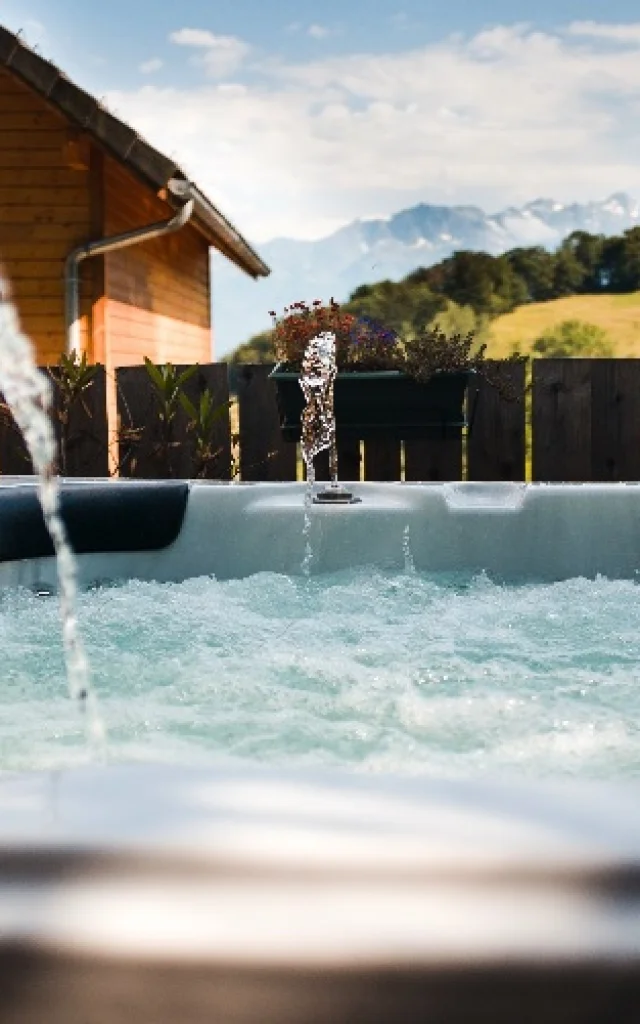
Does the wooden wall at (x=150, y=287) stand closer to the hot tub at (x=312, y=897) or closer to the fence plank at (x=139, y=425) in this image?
the fence plank at (x=139, y=425)

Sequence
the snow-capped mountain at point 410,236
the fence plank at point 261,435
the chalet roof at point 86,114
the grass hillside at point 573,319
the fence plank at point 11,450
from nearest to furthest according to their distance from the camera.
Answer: the fence plank at point 261,435
the fence plank at point 11,450
the chalet roof at point 86,114
the grass hillside at point 573,319
the snow-capped mountain at point 410,236

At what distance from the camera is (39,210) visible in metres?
8.44

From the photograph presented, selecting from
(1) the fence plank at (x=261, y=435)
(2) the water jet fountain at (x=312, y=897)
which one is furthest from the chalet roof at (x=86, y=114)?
(2) the water jet fountain at (x=312, y=897)

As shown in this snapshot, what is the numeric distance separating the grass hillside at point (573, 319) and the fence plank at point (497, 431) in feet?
71.4

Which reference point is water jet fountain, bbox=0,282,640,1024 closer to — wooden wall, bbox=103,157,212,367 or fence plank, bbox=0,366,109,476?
fence plank, bbox=0,366,109,476

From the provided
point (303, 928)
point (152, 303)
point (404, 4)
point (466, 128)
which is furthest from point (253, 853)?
point (466, 128)

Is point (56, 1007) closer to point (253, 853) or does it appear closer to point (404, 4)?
point (253, 853)

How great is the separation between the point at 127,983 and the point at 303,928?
99mm

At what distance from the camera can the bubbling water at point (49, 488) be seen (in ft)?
7.31

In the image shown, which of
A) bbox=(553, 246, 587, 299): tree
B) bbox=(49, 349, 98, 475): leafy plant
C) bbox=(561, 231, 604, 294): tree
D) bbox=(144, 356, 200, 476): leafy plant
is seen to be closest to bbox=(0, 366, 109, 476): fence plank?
bbox=(49, 349, 98, 475): leafy plant

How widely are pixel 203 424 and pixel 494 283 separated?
75.4 ft

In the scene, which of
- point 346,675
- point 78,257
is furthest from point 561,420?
point 78,257

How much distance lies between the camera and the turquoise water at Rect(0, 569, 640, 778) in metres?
1.99

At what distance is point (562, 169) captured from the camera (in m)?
83.8
